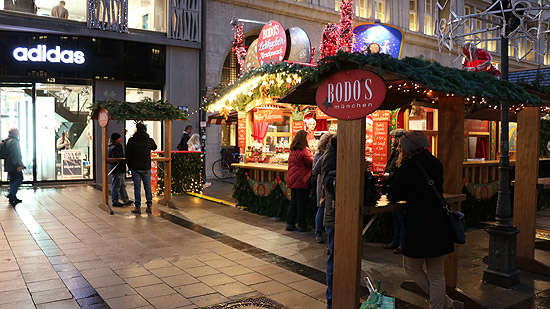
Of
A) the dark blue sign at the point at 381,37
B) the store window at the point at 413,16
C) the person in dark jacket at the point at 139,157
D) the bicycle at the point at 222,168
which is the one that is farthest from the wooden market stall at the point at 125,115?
the store window at the point at 413,16

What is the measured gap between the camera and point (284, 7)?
64.3 ft

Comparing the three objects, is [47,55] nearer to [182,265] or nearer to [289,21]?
[289,21]

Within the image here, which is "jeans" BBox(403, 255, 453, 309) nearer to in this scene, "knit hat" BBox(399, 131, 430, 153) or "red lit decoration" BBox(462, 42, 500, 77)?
"knit hat" BBox(399, 131, 430, 153)

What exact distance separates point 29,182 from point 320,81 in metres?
13.6

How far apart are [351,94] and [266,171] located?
5927 mm

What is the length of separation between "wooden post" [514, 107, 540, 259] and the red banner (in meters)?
5.24

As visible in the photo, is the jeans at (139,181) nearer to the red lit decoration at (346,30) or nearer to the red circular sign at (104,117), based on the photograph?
the red circular sign at (104,117)

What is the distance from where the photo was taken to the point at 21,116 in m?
14.9

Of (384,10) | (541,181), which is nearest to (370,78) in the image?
(541,181)

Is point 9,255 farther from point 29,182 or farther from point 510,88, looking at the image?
point 29,182

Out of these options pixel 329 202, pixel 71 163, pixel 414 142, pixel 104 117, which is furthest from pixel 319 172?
pixel 71 163

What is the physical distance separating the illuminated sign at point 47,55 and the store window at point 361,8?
44.9 feet

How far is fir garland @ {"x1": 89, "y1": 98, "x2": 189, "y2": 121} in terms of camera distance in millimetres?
9781

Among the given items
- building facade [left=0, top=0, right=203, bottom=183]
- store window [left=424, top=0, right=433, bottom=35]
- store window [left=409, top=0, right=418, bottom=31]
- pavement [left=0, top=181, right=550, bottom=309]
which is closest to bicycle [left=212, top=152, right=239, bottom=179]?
building facade [left=0, top=0, right=203, bottom=183]
